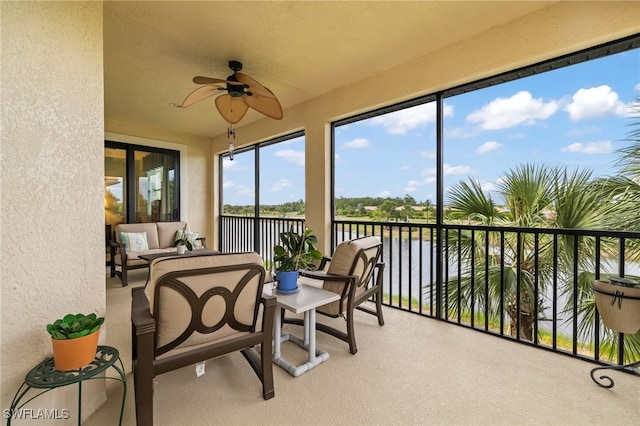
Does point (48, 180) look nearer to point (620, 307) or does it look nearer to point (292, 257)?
point (292, 257)

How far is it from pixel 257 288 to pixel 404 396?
1.11m

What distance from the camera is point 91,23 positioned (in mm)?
1539

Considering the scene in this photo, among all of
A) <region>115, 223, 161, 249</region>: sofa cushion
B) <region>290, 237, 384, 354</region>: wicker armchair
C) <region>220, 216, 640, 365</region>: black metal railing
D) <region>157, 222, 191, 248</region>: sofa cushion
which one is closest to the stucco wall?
<region>290, 237, 384, 354</region>: wicker armchair

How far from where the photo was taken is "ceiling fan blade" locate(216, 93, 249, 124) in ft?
9.26

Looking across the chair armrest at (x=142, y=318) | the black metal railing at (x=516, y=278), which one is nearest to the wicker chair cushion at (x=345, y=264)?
the black metal railing at (x=516, y=278)

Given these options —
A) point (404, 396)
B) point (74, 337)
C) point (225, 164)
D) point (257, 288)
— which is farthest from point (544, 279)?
point (225, 164)

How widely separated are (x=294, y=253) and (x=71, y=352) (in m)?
1.33

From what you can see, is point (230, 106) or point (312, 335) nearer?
point (312, 335)

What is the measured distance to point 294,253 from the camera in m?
2.17

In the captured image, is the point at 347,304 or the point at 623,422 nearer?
the point at 623,422

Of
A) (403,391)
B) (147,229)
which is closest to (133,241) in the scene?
(147,229)

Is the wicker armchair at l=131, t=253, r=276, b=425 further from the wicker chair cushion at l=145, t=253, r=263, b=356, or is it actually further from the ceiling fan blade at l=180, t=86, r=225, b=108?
the ceiling fan blade at l=180, t=86, r=225, b=108

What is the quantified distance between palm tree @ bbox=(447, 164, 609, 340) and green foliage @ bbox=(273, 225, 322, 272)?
157 cm

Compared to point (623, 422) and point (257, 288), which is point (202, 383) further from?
point (623, 422)
